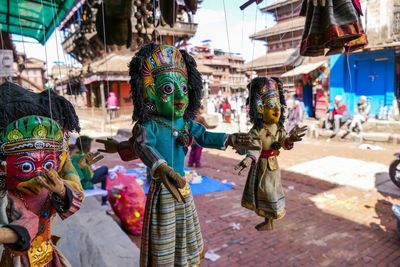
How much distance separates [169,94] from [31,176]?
723mm

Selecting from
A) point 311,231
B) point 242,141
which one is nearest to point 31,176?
point 242,141

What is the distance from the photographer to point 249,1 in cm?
191

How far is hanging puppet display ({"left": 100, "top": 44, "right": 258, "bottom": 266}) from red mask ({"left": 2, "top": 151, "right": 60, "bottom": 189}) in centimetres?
32

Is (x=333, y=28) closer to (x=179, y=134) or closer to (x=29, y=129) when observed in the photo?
(x=179, y=134)

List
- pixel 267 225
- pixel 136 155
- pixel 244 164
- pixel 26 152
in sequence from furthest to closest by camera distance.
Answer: pixel 267 225, pixel 244 164, pixel 136 155, pixel 26 152

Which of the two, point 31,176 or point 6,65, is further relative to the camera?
point 6,65

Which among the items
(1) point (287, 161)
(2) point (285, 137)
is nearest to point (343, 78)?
(1) point (287, 161)

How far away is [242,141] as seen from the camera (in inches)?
62.4

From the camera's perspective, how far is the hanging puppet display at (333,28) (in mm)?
1808

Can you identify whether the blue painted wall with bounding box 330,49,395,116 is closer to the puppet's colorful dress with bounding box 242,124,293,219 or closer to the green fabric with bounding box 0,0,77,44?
the green fabric with bounding box 0,0,77,44

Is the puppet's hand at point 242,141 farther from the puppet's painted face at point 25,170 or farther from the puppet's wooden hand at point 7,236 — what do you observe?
the puppet's wooden hand at point 7,236

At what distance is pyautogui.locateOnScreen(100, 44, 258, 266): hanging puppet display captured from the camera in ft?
5.17

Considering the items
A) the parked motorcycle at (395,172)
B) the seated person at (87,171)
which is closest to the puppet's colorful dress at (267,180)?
the seated person at (87,171)

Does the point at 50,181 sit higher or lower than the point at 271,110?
lower
